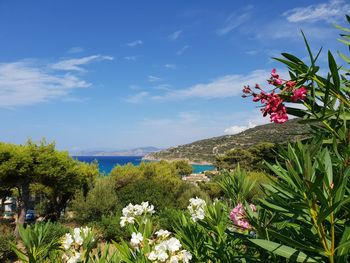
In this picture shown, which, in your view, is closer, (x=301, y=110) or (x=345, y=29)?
(x=301, y=110)

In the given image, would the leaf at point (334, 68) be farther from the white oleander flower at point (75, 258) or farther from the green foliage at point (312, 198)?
the white oleander flower at point (75, 258)

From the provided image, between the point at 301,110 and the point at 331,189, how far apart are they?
2.90 feet

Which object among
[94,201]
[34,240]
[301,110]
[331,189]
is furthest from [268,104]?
[94,201]

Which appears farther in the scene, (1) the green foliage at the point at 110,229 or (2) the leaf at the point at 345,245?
(1) the green foliage at the point at 110,229

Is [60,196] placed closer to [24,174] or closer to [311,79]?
[24,174]

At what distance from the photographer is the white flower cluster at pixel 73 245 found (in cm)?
225

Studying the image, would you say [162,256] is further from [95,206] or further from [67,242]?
[95,206]

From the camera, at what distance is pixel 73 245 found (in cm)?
244

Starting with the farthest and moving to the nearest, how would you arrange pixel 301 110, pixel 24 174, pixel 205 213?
pixel 24 174, pixel 205 213, pixel 301 110

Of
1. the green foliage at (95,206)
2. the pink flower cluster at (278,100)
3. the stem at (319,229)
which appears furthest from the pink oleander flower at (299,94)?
the green foliage at (95,206)

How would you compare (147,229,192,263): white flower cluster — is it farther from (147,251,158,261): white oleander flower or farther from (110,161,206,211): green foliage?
(110,161,206,211): green foliage

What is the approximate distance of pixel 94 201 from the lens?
15.8 metres

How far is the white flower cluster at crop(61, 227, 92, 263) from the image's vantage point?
2.25 m

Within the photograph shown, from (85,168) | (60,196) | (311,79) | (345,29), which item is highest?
(345,29)
